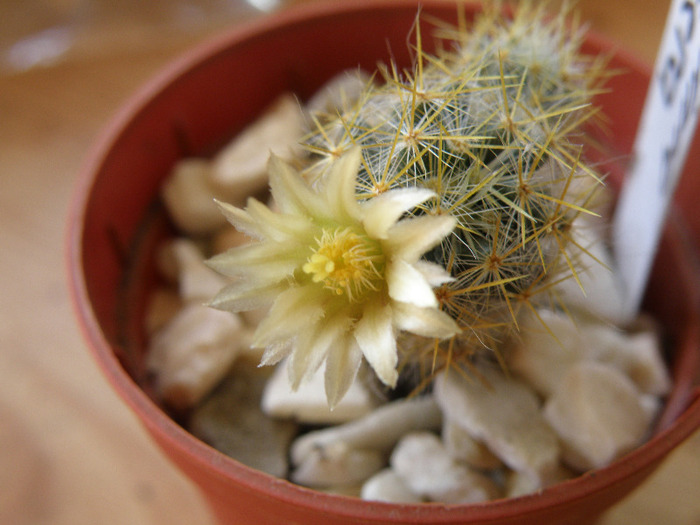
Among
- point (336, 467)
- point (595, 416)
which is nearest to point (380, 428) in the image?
point (336, 467)

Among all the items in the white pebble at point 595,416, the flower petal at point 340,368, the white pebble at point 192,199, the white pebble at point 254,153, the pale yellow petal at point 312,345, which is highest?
the pale yellow petal at point 312,345

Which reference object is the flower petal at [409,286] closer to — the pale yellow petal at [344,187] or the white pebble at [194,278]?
the pale yellow petal at [344,187]

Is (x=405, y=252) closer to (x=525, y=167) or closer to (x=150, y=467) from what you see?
(x=525, y=167)

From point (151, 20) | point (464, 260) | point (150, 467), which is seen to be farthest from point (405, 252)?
point (151, 20)

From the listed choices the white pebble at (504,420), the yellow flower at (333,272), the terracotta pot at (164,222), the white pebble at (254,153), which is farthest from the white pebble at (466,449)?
the white pebble at (254,153)

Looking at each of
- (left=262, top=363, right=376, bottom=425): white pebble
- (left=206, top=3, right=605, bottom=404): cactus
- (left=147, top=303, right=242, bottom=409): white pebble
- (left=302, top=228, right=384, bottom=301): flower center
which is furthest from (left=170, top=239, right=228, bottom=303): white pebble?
(left=302, top=228, right=384, bottom=301): flower center

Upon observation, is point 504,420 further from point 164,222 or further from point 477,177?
point 164,222
